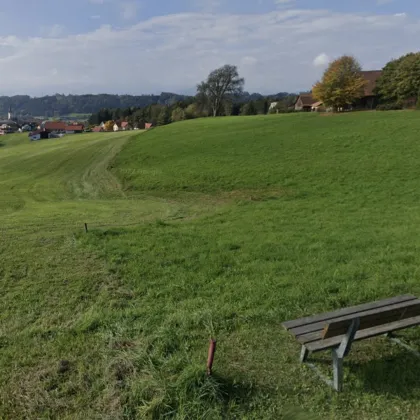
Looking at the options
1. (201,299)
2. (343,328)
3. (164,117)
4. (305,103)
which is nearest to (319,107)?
(305,103)

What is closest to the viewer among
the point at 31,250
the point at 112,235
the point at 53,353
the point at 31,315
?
the point at 53,353

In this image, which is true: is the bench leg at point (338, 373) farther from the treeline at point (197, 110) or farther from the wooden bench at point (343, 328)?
the treeline at point (197, 110)

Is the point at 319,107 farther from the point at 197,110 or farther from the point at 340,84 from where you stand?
the point at 197,110

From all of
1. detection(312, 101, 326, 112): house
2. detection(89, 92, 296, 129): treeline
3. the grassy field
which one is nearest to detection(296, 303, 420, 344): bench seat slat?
the grassy field

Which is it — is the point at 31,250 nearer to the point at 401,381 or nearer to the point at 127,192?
the point at 401,381

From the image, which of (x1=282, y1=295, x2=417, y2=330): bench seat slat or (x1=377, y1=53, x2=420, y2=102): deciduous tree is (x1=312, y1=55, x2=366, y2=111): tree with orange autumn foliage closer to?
(x1=377, y1=53, x2=420, y2=102): deciduous tree

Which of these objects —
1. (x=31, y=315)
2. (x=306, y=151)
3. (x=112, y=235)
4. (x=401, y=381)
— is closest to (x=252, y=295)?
(x=401, y=381)

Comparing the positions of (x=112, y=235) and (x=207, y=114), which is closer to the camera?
(x=112, y=235)

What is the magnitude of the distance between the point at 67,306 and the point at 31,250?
3809 millimetres

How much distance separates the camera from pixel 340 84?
54750 millimetres

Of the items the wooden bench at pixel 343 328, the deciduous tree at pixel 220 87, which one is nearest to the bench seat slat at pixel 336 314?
the wooden bench at pixel 343 328

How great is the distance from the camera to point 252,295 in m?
7.23

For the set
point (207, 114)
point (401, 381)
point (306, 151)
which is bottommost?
point (401, 381)

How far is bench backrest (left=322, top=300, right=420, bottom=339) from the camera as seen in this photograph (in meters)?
4.47
